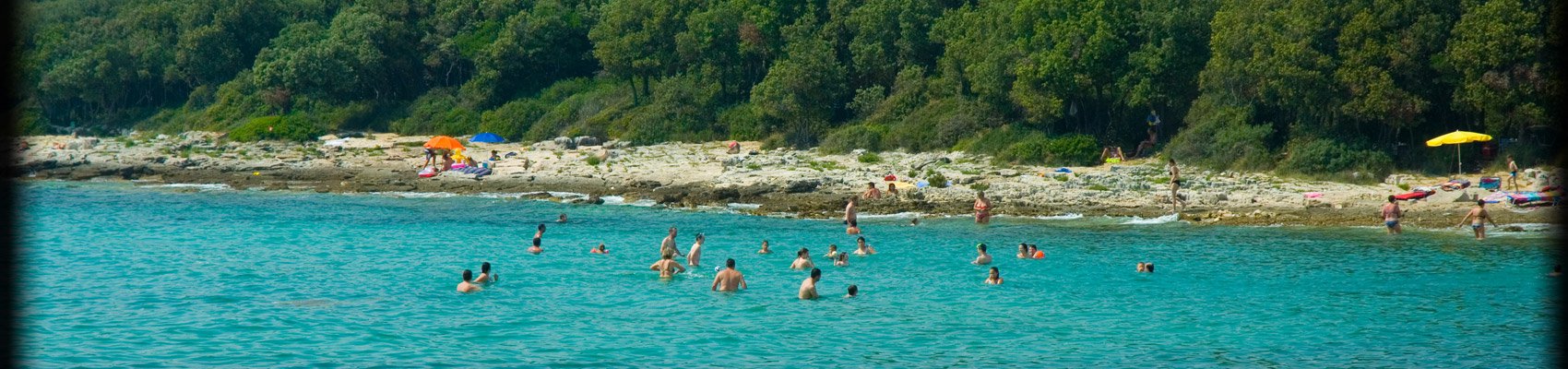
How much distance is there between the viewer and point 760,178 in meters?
41.9

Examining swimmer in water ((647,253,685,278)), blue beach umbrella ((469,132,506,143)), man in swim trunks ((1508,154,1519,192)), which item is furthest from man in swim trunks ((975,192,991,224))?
blue beach umbrella ((469,132,506,143))

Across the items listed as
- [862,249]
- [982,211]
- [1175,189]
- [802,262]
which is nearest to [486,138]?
[982,211]

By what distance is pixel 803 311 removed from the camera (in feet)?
74.7

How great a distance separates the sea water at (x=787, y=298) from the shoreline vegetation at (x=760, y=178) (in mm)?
1964

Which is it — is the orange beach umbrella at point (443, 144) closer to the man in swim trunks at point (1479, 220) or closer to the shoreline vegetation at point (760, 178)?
the shoreline vegetation at point (760, 178)

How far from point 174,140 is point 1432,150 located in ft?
160

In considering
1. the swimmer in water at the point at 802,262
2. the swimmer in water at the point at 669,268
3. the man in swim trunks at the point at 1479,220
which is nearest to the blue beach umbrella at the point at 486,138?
the swimmer in water at the point at 669,268

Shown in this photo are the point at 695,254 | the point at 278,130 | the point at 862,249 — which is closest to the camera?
the point at 695,254

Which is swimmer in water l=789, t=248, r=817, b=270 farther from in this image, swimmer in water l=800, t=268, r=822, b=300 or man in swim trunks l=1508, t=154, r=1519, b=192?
man in swim trunks l=1508, t=154, r=1519, b=192

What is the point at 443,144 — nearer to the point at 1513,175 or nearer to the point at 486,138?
the point at 486,138

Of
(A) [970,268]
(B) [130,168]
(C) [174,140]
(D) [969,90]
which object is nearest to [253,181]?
(B) [130,168]

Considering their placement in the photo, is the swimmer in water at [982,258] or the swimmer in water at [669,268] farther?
the swimmer in water at [982,258]

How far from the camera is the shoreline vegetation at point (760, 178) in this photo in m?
34.1

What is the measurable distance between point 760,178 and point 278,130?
2772 cm
